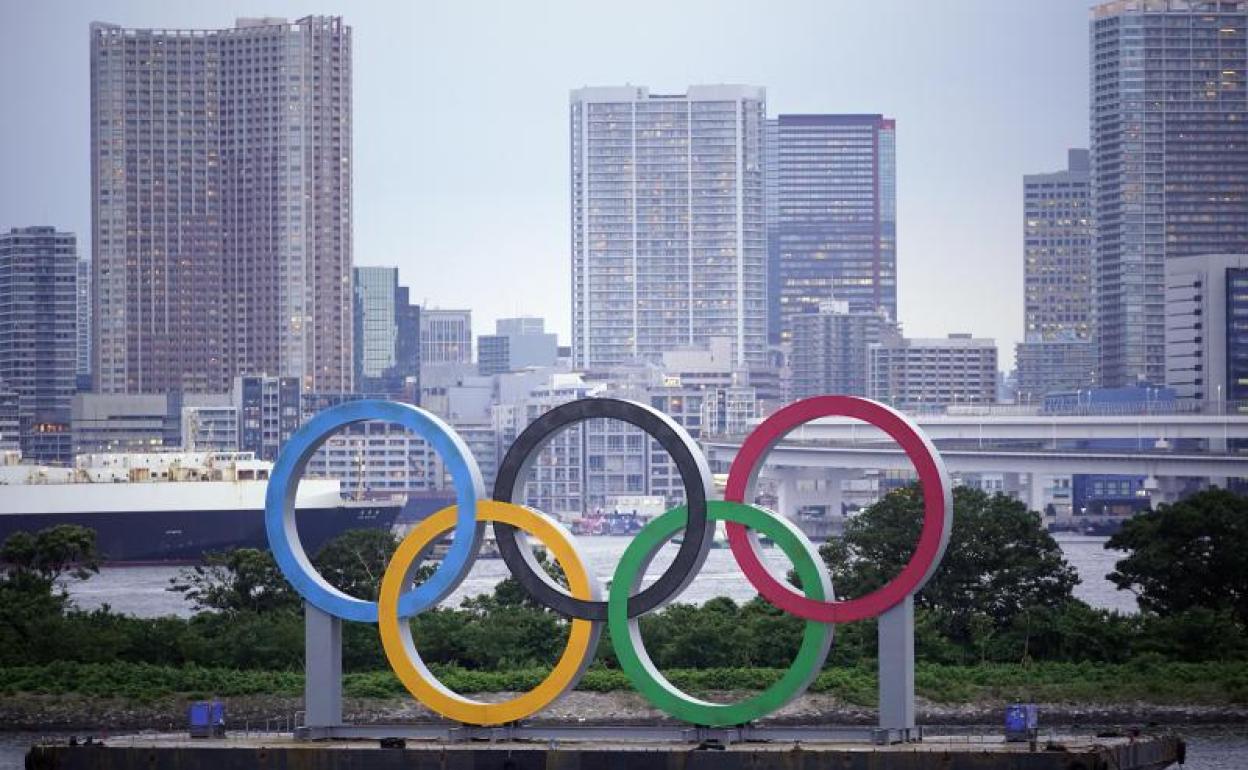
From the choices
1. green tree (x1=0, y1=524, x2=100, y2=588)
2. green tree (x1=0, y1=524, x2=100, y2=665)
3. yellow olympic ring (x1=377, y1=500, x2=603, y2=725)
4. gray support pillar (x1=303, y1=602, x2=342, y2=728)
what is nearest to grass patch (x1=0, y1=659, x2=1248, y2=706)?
green tree (x1=0, y1=524, x2=100, y2=665)

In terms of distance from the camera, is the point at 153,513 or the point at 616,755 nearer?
the point at 616,755

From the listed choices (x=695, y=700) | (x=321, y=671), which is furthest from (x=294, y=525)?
(x=695, y=700)

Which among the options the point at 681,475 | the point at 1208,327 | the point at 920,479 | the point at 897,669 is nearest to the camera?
the point at 897,669

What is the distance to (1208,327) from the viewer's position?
168750 mm

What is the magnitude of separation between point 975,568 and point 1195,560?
4.38m

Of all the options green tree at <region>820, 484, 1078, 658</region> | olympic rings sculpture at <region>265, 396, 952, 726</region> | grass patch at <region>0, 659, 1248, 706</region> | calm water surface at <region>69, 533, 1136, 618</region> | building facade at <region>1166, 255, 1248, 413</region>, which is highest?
building facade at <region>1166, 255, 1248, 413</region>

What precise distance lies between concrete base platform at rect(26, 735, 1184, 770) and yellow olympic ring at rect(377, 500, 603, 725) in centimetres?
48

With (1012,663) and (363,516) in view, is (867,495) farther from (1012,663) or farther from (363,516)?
(1012,663)

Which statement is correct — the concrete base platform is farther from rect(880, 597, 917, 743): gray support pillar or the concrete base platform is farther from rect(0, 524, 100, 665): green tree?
rect(0, 524, 100, 665): green tree

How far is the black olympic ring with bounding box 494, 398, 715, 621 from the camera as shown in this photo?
30.6m

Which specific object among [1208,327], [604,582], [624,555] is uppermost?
[1208,327]

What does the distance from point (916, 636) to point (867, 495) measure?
129 meters

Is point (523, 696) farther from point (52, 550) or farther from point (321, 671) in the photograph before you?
point (52, 550)

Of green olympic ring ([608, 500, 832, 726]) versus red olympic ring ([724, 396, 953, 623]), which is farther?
green olympic ring ([608, 500, 832, 726])
